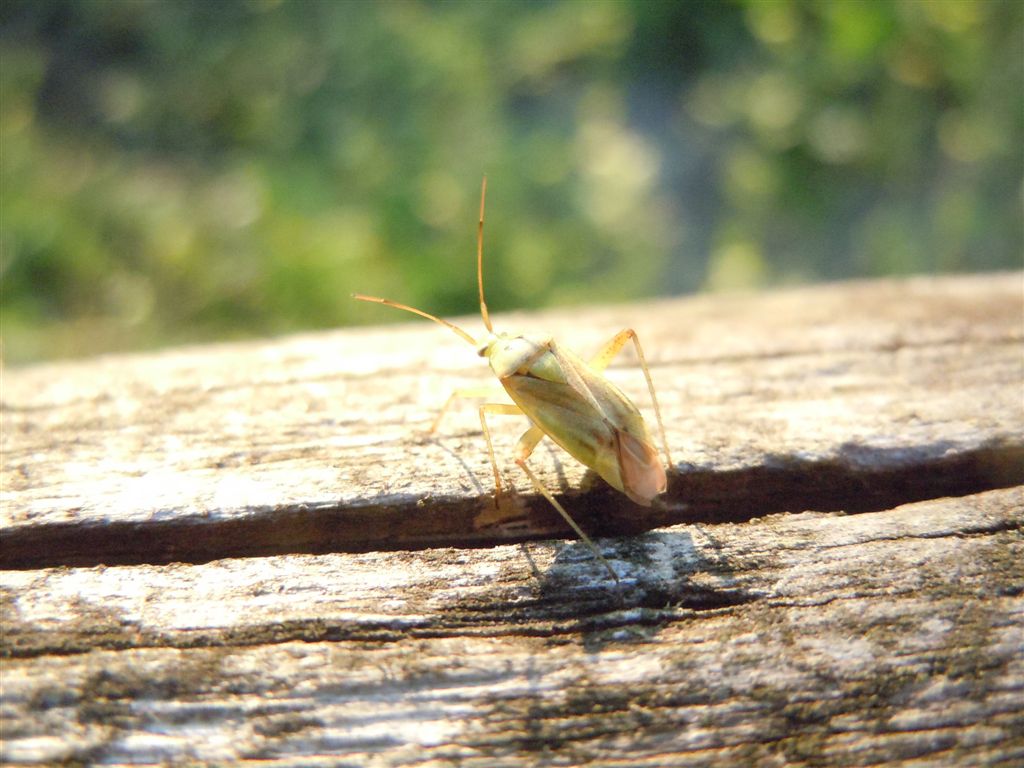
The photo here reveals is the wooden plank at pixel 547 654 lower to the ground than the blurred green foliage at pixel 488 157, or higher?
lower

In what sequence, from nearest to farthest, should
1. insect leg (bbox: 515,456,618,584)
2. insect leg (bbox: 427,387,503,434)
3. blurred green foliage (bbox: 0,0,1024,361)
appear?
insect leg (bbox: 515,456,618,584) → insect leg (bbox: 427,387,503,434) → blurred green foliage (bbox: 0,0,1024,361)

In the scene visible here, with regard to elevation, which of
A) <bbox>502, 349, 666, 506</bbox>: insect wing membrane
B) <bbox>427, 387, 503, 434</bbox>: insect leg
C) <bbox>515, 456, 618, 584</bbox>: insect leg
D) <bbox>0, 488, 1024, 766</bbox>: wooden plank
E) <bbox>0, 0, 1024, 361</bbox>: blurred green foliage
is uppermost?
<bbox>0, 0, 1024, 361</bbox>: blurred green foliage

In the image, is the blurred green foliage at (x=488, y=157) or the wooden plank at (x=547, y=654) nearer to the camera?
the wooden plank at (x=547, y=654)

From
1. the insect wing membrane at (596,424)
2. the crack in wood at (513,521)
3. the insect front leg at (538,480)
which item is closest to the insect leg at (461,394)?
the insect wing membrane at (596,424)

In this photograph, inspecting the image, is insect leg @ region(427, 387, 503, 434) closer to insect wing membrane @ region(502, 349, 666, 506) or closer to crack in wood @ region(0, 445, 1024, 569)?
insect wing membrane @ region(502, 349, 666, 506)

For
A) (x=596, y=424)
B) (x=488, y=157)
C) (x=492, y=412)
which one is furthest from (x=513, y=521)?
(x=488, y=157)

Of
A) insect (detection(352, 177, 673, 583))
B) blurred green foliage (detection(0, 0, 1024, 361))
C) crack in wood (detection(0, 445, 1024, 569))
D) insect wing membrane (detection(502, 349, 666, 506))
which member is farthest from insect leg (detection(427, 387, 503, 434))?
blurred green foliage (detection(0, 0, 1024, 361))

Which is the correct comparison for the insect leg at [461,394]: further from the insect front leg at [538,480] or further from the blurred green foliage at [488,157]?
the blurred green foliage at [488,157]
